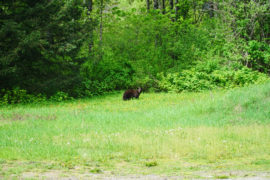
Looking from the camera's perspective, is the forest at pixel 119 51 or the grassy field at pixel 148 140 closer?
the grassy field at pixel 148 140

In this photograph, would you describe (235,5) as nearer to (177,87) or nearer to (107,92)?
(177,87)

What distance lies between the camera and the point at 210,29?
30.5 meters

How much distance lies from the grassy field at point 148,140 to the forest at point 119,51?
730 centimetres

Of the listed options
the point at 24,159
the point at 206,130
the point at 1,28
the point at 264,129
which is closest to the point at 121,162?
the point at 24,159

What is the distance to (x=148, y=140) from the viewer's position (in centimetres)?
911

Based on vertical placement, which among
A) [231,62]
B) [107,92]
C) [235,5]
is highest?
[235,5]

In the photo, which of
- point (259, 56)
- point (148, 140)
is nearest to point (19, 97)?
point (148, 140)

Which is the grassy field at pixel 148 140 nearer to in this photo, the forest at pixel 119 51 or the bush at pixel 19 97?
the bush at pixel 19 97

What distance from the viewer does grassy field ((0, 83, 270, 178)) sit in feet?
21.9

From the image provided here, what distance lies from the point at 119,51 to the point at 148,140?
20785mm

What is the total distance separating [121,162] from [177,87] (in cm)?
1870

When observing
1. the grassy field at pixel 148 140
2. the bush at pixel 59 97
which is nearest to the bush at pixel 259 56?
the grassy field at pixel 148 140

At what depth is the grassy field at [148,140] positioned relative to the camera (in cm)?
668

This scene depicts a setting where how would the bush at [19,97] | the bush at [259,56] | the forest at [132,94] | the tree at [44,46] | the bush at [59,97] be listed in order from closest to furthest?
the forest at [132,94] < the tree at [44,46] < the bush at [19,97] < the bush at [59,97] < the bush at [259,56]
